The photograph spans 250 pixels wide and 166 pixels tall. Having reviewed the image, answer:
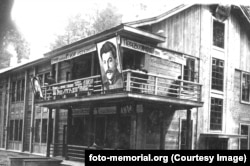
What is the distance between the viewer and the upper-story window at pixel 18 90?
2754 centimetres

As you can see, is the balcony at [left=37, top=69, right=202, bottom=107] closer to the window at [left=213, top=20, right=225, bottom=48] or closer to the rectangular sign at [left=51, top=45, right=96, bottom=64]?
the rectangular sign at [left=51, top=45, right=96, bottom=64]

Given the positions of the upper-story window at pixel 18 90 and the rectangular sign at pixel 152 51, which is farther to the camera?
the upper-story window at pixel 18 90

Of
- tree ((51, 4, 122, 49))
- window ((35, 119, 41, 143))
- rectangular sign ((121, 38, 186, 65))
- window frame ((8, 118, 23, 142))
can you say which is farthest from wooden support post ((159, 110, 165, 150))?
tree ((51, 4, 122, 49))

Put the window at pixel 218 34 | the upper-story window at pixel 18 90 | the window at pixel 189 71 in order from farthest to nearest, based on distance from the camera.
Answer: the upper-story window at pixel 18 90
the window at pixel 218 34
the window at pixel 189 71

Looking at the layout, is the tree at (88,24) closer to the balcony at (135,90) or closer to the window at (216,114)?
the balcony at (135,90)

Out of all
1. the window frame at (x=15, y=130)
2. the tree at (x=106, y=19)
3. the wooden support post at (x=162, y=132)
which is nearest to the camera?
the wooden support post at (x=162, y=132)

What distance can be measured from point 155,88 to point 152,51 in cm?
181

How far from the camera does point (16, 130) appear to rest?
27.7m

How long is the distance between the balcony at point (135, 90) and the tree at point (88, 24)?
23.1m

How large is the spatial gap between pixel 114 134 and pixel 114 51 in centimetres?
548

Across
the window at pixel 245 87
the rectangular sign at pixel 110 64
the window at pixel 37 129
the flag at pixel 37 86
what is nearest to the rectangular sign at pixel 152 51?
the rectangular sign at pixel 110 64

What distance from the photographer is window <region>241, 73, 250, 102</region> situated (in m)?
21.3

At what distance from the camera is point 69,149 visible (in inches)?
722

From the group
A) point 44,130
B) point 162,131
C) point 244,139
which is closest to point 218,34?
point 244,139
